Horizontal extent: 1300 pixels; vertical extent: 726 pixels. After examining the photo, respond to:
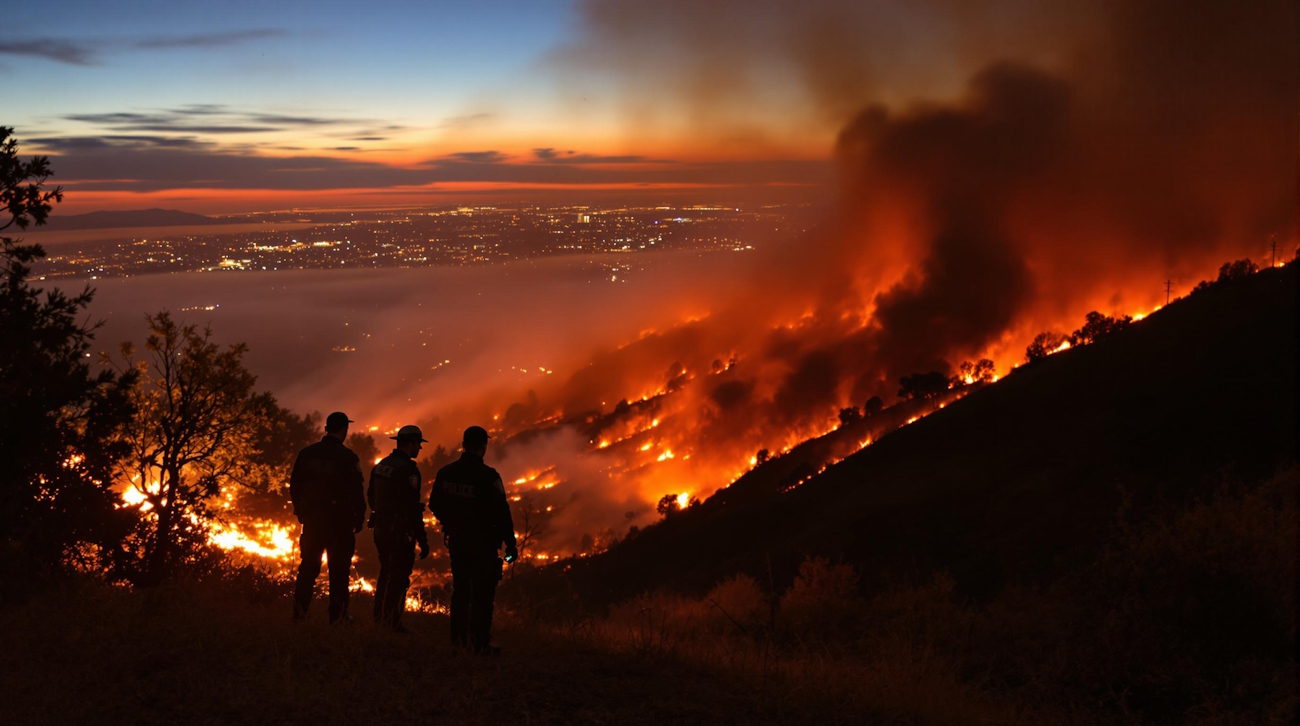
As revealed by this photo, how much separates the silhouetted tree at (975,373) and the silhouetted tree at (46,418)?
94559mm

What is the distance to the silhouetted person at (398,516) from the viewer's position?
8211mm

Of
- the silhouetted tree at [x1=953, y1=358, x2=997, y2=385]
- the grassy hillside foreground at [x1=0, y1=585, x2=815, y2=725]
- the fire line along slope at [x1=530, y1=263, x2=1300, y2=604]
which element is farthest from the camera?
the silhouetted tree at [x1=953, y1=358, x2=997, y2=385]

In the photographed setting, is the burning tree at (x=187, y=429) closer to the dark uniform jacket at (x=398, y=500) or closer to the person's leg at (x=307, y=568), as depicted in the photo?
the person's leg at (x=307, y=568)

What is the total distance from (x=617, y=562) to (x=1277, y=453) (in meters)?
33.8

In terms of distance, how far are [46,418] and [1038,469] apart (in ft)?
121

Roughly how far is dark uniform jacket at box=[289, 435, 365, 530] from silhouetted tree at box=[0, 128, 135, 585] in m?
3.43

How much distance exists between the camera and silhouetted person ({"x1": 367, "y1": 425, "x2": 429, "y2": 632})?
26.9 ft

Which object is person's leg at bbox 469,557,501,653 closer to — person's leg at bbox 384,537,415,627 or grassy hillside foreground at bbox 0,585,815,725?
grassy hillside foreground at bbox 0,585,815,725

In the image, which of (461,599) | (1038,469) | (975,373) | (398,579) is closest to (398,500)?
(398,579)

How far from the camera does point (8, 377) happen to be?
10.4 meters

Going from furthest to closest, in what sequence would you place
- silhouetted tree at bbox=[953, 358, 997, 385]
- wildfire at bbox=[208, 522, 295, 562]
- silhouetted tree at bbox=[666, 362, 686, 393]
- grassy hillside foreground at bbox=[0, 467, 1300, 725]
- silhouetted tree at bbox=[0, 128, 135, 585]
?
silhouetted tree at bbox=[666, 362, 686, 393]
silhouetted tree at bbox=[953, 358, 997, 385]
wildfire at bbox=[208, 522, 295, 562]
silhouetted tree at bbox=[0, 128, 135, 585]
grassy hillside foreground at bbox=[0, 467, 1300, 725]

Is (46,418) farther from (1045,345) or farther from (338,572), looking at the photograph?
(1045,345)

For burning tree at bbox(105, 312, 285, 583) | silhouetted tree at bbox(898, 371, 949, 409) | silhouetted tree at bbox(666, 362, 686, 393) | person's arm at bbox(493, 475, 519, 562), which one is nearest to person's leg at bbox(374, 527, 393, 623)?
person's arm at bbox(493, 475, 519, 562)

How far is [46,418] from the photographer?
1041cm
